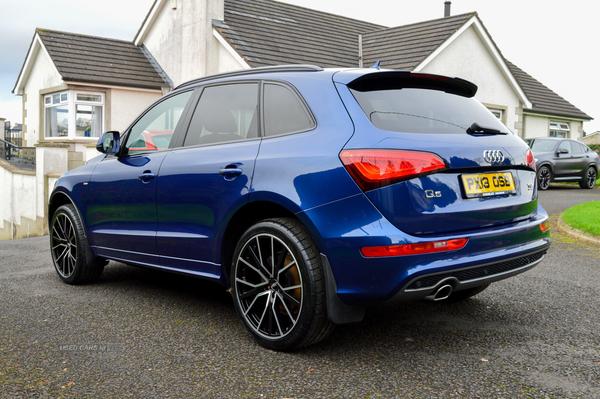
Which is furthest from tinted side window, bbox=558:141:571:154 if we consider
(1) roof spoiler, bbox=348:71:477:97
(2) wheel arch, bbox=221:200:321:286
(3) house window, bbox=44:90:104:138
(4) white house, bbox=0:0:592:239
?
(2) wheel arch, bbox=221:200:321:286

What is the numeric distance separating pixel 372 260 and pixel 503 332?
4.65 feet

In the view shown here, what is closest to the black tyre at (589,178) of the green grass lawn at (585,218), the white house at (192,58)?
the white house at (192,58)

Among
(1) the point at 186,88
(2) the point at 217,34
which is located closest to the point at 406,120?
(1) the point at 186,88

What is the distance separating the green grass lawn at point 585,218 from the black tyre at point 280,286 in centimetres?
627

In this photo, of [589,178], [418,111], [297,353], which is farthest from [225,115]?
[589,178]

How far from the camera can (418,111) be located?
11.5 feet

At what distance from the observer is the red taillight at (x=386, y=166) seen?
10.1 ft

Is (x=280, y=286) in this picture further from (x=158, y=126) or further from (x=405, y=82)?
(x=158, y=126)

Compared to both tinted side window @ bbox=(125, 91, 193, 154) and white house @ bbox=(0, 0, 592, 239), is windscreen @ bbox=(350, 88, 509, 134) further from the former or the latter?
white house @ bbox=(0, 0, 592, 239)

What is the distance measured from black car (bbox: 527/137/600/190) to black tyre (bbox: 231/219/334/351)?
15.7 m

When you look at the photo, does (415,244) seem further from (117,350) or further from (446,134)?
(117,350)

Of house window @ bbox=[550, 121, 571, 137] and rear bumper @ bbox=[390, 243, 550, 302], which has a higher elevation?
house window @ bbox=[550, 121, 571, 137]

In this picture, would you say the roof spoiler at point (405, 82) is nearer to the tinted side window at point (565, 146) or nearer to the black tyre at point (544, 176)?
the black tyre at point (544, 176)

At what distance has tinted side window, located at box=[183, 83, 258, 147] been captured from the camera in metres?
3.97
